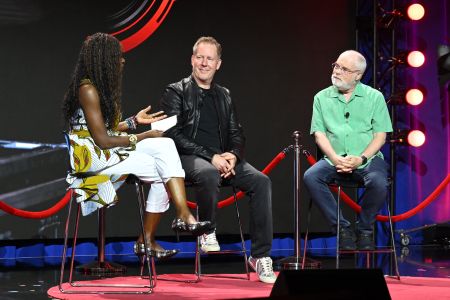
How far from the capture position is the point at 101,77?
388 centimetres

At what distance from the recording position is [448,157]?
7469 mm

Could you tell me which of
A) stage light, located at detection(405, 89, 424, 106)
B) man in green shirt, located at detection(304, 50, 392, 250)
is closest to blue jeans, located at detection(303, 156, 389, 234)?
man in green shirt, located at detection(304, 50, 392, 250)

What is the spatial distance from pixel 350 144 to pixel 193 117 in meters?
0.94

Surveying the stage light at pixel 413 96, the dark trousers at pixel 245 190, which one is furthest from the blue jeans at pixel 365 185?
the stage light at pixel 413 96

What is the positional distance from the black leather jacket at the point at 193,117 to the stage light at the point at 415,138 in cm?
273

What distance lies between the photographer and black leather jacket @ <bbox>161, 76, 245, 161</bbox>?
14.8 ft

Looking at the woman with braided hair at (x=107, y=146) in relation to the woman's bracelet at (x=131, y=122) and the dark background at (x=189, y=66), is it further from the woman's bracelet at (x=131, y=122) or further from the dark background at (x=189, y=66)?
the dark background at (x=189, y=66)

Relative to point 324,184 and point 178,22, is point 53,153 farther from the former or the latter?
point 324,184

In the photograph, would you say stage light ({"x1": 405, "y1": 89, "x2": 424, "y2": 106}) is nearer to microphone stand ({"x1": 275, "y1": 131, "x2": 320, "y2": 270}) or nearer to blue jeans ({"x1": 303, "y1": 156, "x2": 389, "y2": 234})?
microphone stand ({"x1": 275, "y1": 131, "x2": 320, "y2": 270})

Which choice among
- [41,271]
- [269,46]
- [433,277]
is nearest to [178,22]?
[269,46]

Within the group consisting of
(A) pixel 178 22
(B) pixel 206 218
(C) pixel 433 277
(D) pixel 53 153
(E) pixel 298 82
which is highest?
(A) pixel 178 22

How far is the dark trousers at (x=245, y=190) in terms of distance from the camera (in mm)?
4301

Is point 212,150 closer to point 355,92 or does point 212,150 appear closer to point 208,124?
point 208,124

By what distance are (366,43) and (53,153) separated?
3.04 meters
